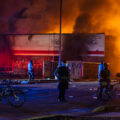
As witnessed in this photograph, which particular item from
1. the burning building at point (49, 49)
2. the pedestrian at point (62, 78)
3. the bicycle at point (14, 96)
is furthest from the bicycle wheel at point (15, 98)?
the burning building at point (49, 49)

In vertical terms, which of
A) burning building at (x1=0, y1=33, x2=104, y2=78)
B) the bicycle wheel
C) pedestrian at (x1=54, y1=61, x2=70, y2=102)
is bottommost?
the bicycle wheel

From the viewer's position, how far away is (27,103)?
10.2 m

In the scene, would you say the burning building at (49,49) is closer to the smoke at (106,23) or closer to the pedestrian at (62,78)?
the smoke at (106,23)

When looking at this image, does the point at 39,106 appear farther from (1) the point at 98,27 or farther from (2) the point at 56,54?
(1) the point at 98,27

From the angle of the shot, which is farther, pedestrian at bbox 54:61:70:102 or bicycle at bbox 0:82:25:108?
pedestrian at bbox 54:61:70:102

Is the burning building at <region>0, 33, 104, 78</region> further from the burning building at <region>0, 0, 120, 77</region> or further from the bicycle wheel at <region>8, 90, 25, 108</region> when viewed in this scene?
the bicycle wheel at <region>8, 90, 25, 108</region>

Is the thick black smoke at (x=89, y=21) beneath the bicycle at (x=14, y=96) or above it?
above

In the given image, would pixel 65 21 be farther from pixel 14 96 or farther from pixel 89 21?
pixel 14 96

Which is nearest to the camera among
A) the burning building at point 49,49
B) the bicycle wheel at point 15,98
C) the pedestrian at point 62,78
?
the bicycle wheel at point 15,98

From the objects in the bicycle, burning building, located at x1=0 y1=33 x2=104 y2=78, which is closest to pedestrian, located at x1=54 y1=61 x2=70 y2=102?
the bicycle

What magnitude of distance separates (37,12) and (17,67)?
29.2ft

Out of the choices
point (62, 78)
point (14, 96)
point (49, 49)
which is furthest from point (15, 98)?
point (49, 49)

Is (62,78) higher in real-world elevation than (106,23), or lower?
lower

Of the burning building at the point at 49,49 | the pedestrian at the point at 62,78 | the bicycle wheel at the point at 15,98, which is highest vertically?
the burning building at the point at 49,49
